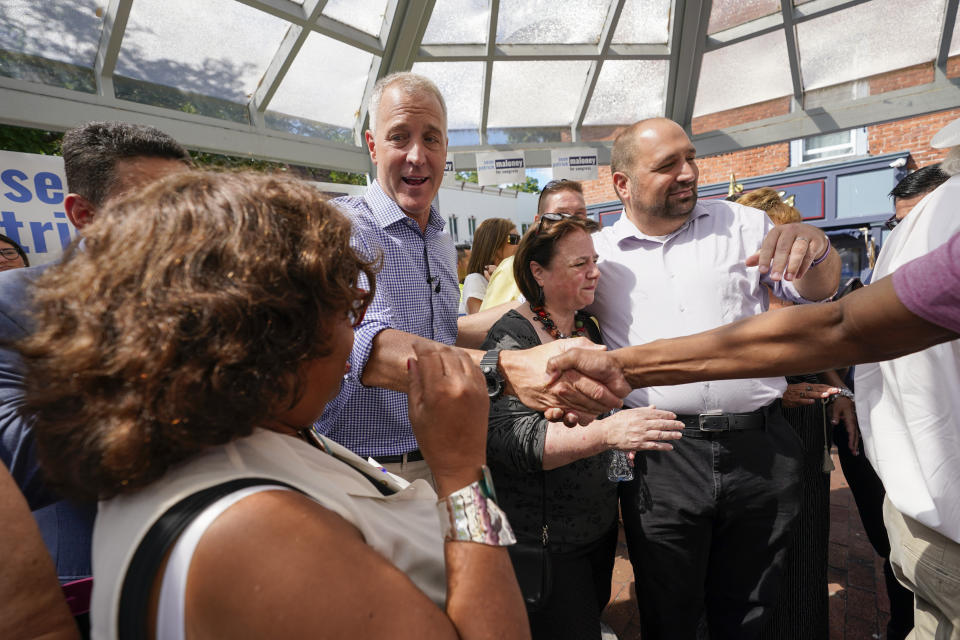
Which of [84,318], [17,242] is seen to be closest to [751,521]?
[84,318]

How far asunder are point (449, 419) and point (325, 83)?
523 cm

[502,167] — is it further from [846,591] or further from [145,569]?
[145,569]

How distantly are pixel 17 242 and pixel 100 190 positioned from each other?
9.04ft

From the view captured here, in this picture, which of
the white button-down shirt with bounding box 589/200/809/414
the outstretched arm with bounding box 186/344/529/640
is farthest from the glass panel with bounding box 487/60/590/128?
the outstretched arm with bounding box 186/344/529/640

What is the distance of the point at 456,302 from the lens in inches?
89.1

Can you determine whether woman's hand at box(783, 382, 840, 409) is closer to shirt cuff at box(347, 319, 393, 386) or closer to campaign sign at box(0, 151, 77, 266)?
shirt cuff at box(347, 319, 393, 386)

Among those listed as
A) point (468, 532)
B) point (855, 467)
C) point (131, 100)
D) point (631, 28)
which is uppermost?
point (631, 28)

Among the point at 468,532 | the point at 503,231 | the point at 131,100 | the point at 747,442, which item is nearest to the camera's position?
the point at 468,532

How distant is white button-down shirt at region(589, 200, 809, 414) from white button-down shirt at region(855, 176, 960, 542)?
58 cm

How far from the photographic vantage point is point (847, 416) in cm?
287

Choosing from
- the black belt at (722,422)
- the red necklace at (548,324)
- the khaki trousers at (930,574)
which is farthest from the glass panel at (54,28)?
the khaki trousers at (930,574)

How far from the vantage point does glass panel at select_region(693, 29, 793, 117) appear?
5.89m

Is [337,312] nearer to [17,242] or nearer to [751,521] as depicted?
[751,521]

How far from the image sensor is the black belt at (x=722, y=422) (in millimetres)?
2139
